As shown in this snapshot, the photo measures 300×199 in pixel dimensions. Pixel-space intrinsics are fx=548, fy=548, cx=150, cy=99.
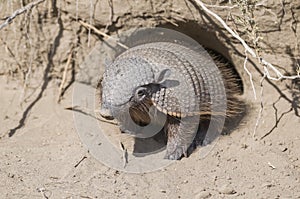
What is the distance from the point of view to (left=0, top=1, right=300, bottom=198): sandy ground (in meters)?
4.14

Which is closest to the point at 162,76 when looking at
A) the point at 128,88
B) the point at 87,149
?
the point at 128,88

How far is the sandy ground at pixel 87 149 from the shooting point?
4.14m

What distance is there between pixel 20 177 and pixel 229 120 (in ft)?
6.95

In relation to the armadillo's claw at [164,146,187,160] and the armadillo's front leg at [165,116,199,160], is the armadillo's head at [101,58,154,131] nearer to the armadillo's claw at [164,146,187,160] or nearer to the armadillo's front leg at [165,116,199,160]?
the armadillo's front leg at [165,116,199,160]

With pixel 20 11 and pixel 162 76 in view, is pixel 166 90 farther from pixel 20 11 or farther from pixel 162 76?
pixel 20 11

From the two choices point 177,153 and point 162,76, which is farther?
point 177,153

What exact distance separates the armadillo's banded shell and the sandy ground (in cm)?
39

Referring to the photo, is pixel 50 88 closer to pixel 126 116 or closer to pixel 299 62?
pixel 126 116

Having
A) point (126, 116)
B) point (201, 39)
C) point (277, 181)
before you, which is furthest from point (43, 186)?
point (201, 39)

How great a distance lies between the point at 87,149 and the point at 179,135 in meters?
0.82

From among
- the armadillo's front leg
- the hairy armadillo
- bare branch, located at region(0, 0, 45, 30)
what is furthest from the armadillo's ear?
bare branch, located at region(0, 0, 45, 30)

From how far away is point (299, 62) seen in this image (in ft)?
16.8

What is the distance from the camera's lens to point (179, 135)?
4832 millimetres

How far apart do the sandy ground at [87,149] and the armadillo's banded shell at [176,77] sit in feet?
1.28
